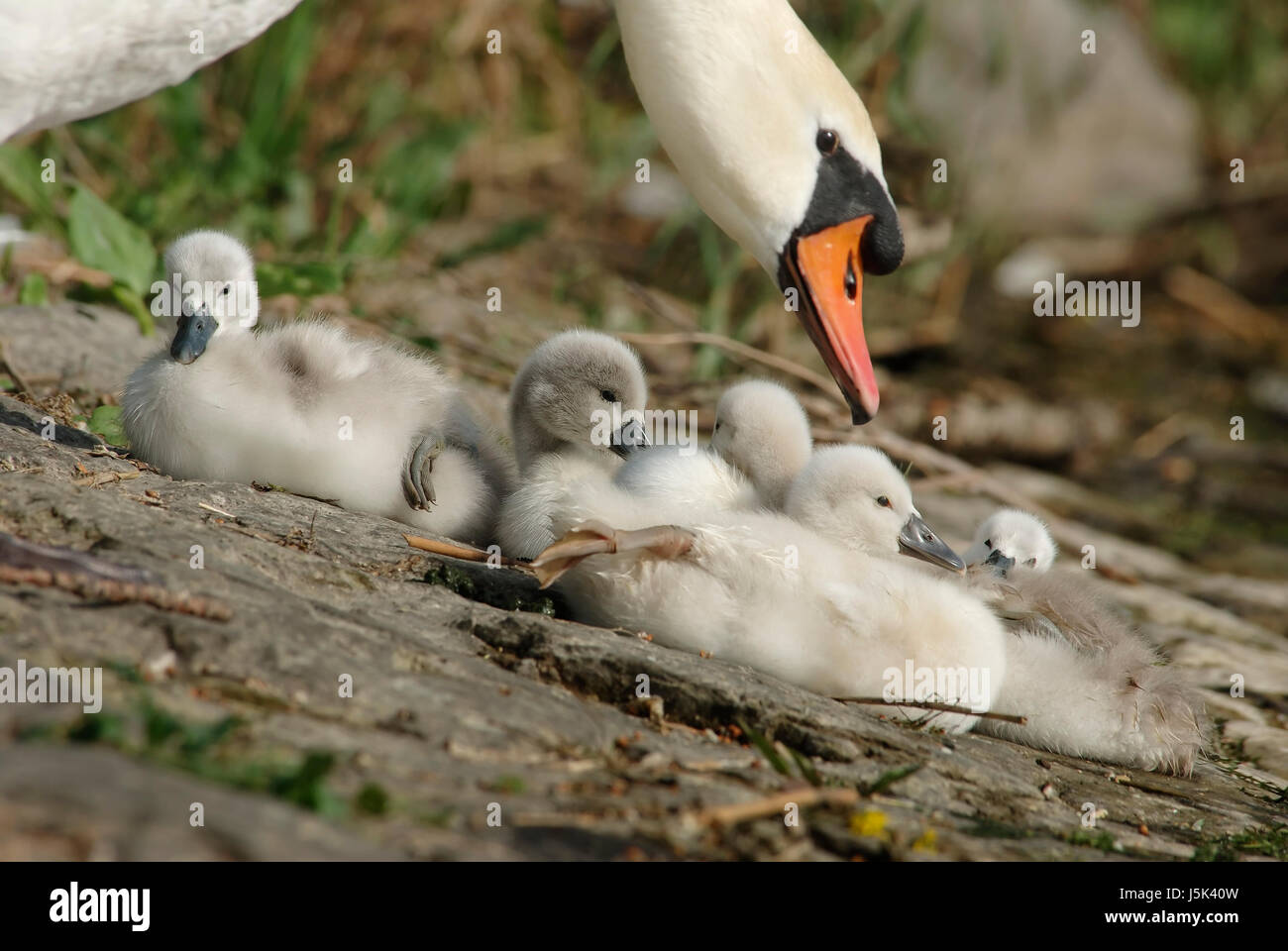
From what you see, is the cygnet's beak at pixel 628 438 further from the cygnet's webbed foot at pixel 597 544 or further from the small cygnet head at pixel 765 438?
the cygnet's webbed foot at pixel 597 544

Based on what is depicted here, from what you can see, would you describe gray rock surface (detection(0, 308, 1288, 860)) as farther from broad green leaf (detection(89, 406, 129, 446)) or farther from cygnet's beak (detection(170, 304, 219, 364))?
broad green leaf (detection(89, 406, 129, 446))

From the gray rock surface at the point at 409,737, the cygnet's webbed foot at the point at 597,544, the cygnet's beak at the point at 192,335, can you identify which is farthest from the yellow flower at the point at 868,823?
the cygnet's beak at the point at 192,335

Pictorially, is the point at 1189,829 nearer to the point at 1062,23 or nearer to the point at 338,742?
the point at 338,742

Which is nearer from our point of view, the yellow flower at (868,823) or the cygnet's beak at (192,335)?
the yellow flower at (868,823)

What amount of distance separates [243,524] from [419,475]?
595 mm

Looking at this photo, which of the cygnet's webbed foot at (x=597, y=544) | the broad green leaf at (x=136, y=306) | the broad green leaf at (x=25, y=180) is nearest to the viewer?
the cygnet's webbed foot at (x=597, y=544)

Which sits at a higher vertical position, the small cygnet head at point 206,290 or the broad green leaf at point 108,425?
the small cygnet head at point 206,290

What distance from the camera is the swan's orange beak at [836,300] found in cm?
397

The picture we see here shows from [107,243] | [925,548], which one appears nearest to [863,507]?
[925,548]

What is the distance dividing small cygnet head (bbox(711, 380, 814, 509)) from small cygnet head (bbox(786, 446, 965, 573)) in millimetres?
198

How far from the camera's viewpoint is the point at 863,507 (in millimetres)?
3576

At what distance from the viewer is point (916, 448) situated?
5355 mm

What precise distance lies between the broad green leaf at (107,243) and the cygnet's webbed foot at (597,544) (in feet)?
9.36
